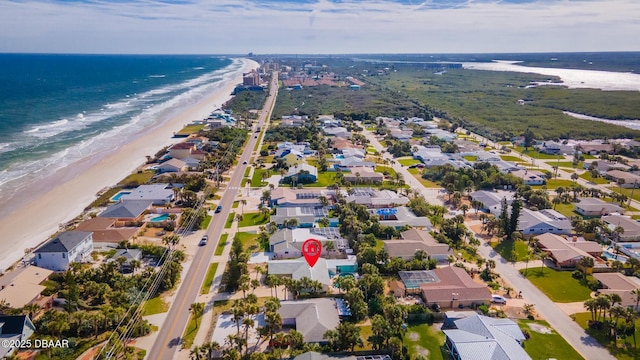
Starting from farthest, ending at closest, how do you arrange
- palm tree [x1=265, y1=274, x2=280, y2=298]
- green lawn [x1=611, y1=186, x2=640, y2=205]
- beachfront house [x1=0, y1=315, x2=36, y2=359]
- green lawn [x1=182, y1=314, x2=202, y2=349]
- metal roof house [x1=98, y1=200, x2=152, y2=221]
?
green lawn [x1=611, y1=186, x2=640, y2=205]
metal roof house [x1=98, y1=200, x2=152, y2=221]
palm tree [x1=265, y1=274, x2=280, y2=298]
green lawn [x1=182, y1=314, x2=202, y2=349]
beachfront house [x1=0, y1=315, x2=36, y2=359]

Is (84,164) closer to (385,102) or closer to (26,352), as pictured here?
(26,352)

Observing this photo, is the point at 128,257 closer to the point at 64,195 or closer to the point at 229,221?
the point at 229,221

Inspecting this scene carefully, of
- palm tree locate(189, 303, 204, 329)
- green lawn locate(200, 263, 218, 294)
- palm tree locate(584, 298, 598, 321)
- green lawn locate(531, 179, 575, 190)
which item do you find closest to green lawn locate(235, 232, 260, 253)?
green lawn locate(200, 263, 218, 294)

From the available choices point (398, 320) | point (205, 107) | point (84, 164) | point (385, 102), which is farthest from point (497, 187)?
point (205, 107)

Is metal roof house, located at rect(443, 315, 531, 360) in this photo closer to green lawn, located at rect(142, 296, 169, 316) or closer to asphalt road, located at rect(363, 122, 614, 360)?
asphalt road, located at rect(363, 122, 614, 360)

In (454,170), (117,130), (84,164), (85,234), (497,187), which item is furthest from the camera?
(117,130)

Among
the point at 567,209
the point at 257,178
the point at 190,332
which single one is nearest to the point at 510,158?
the point at 567,209
